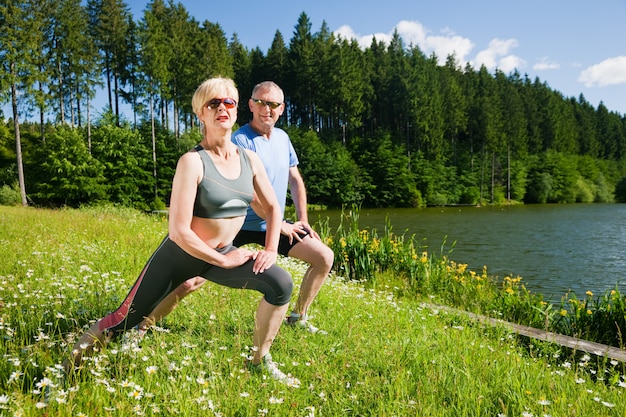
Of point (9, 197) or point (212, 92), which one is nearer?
point (212, 92)

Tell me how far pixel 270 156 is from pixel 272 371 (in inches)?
71.7

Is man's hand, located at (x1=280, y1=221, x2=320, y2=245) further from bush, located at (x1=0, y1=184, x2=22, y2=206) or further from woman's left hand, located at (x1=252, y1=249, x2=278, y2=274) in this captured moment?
bush, located at (x1=0, y1=184, x2=22, y2=206)

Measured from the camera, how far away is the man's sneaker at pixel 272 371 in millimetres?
2840

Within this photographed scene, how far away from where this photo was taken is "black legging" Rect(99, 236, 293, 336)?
284cm

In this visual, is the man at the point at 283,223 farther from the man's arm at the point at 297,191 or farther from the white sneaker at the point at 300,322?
the man's arm at the point at 297,191

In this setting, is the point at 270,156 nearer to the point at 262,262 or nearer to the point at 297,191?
the point at 297,191

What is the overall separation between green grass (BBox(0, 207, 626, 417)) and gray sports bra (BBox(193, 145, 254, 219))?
919 mm

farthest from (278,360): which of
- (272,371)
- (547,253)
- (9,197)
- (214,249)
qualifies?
(9,197)

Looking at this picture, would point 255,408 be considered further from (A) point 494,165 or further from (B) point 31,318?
(A) point 494,165

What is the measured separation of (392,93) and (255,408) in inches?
2630

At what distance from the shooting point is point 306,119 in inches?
2798

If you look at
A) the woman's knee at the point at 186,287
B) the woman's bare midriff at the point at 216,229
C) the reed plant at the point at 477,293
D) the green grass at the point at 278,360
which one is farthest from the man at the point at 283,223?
the reed plant at the point at 477,293

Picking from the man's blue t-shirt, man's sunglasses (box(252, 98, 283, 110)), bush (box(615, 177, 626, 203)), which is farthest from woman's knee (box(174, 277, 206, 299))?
bush (box(615, 177, 626, 203))

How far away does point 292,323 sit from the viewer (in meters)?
4.17
